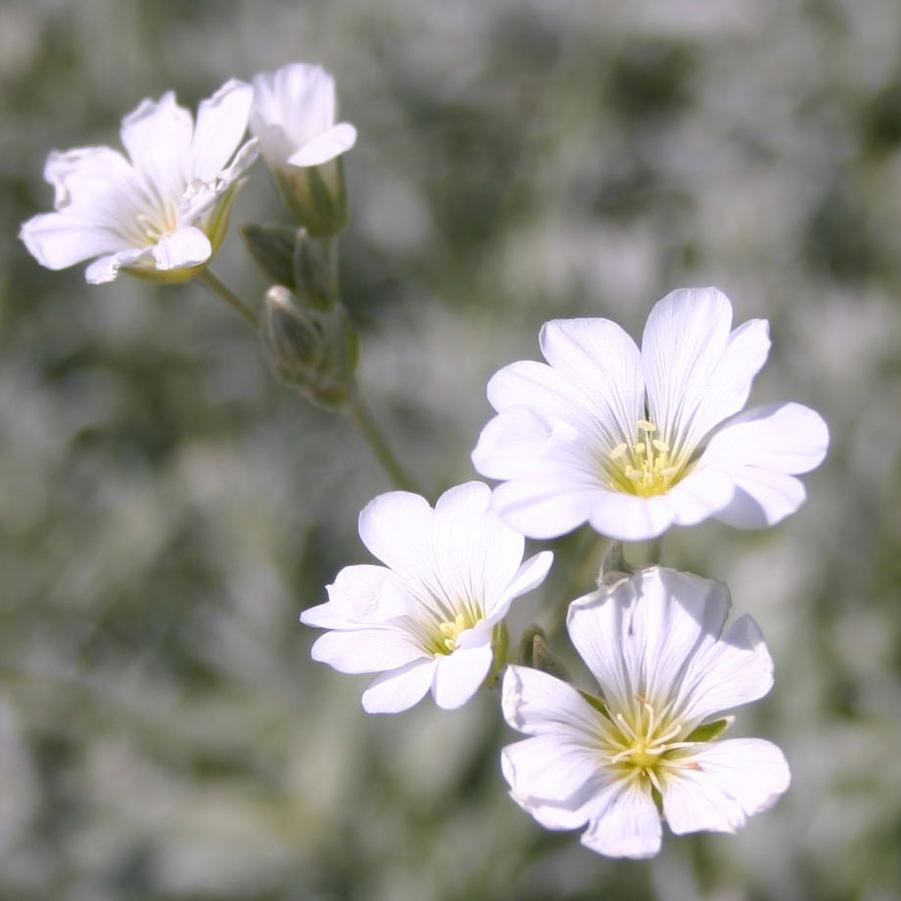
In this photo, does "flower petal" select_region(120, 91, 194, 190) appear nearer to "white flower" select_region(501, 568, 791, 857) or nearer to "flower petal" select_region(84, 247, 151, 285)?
"flower petal" select_region(84, 247, 151, 285)

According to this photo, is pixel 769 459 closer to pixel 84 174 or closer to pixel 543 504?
pixel 543 504

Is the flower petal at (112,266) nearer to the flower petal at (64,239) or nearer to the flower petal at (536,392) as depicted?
the flower petal at (64,239)

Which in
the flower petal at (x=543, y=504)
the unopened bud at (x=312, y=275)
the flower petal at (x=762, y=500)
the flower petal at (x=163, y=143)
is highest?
the flower petal at (x=163, y=143)

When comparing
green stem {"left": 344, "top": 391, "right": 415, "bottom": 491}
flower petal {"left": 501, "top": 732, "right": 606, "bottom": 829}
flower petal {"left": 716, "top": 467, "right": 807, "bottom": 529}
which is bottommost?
flower petal {"left": 501, "top": 732, "right": 606, "bottom": 829}

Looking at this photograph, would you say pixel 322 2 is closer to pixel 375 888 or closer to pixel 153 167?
pixel 153 167

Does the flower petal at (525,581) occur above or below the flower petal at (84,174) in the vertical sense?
below

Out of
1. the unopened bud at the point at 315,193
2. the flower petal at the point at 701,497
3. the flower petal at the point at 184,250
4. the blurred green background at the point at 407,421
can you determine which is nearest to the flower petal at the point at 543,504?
the flower petal at the point at 701,497

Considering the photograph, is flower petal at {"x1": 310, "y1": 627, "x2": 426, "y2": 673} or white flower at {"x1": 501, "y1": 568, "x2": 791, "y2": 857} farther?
flower petal at {"x1": 310, "y1": 627, "x2": 426, "y2": 673}

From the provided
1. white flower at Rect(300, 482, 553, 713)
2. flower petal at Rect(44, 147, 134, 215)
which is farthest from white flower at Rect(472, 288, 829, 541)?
flower petal at Rect(44, 147, 134, 215)
